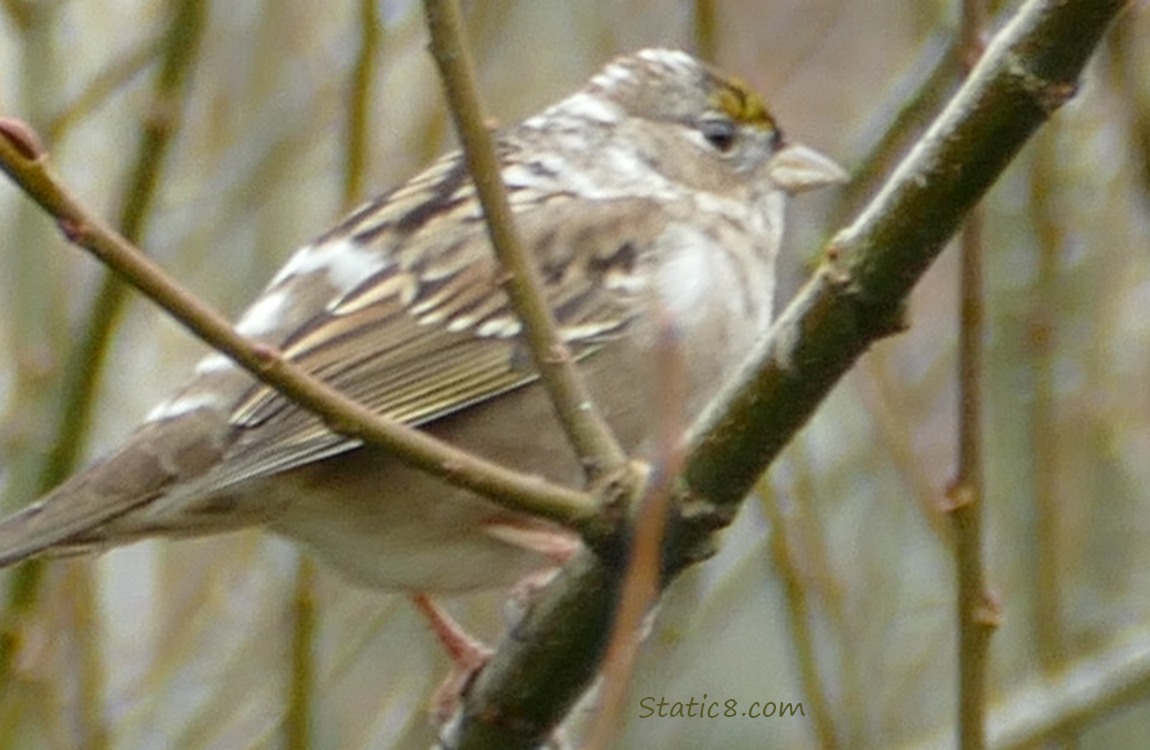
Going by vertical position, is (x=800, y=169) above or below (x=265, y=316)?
below

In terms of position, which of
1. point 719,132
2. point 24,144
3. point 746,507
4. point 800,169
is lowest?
point 746,507

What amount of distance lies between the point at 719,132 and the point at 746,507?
0.97 meters

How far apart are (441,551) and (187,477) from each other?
0.49 metres

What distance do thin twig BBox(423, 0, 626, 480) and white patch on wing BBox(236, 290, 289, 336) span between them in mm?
1265

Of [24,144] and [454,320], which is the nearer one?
[24,144]

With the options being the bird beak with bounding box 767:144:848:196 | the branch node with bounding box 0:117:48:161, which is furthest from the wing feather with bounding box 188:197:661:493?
the branch node with bounding box 0:117:48:161

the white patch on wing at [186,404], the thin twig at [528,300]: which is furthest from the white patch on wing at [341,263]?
the thin twig at [528,300]

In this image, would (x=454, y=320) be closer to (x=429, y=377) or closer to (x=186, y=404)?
(x=429, y=377)

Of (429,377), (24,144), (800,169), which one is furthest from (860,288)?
(800,169)

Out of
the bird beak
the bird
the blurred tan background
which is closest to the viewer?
the bird

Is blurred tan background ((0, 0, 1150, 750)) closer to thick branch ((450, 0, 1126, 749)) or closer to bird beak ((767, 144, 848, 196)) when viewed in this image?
bird beak ((767, 144, 848, 196))

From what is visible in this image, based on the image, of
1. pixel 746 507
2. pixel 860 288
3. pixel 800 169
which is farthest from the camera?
pixel 746 507

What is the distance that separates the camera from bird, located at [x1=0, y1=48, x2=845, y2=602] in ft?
10.5

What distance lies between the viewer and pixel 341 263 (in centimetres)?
368
